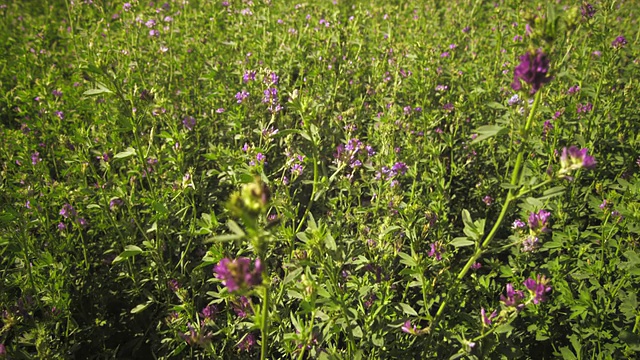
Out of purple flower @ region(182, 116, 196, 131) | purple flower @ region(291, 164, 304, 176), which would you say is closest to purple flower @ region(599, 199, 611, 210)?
purple flower @ region(291, 164, 304, 176)

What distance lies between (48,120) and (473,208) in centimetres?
389

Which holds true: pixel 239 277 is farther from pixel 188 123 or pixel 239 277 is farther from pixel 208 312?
pixel 188 123

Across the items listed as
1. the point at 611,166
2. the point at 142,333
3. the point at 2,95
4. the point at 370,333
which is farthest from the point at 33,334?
the point at 611,166

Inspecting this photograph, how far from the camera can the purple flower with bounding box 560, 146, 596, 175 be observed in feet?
4.75

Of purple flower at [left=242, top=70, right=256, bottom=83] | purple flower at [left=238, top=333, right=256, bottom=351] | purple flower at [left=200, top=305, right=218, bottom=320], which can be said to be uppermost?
purple flower at [left=242, top=70, right=256, bottom=83]

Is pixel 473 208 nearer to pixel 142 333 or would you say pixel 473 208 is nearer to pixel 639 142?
pixel 639 142

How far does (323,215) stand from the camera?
3.00 metres

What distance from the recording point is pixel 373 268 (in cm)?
224

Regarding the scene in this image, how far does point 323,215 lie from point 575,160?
70.3 inches

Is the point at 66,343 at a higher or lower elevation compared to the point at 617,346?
lower

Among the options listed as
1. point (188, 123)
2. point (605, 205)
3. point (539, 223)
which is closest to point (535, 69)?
point (539, 223)

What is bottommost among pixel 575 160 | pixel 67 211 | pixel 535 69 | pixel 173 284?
pixel 173 284

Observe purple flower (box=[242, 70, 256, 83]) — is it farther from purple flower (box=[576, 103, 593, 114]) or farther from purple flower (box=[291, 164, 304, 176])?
purple flower (box=[576, 103, 593, 114])

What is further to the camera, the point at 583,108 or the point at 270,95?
the point at 583,108
